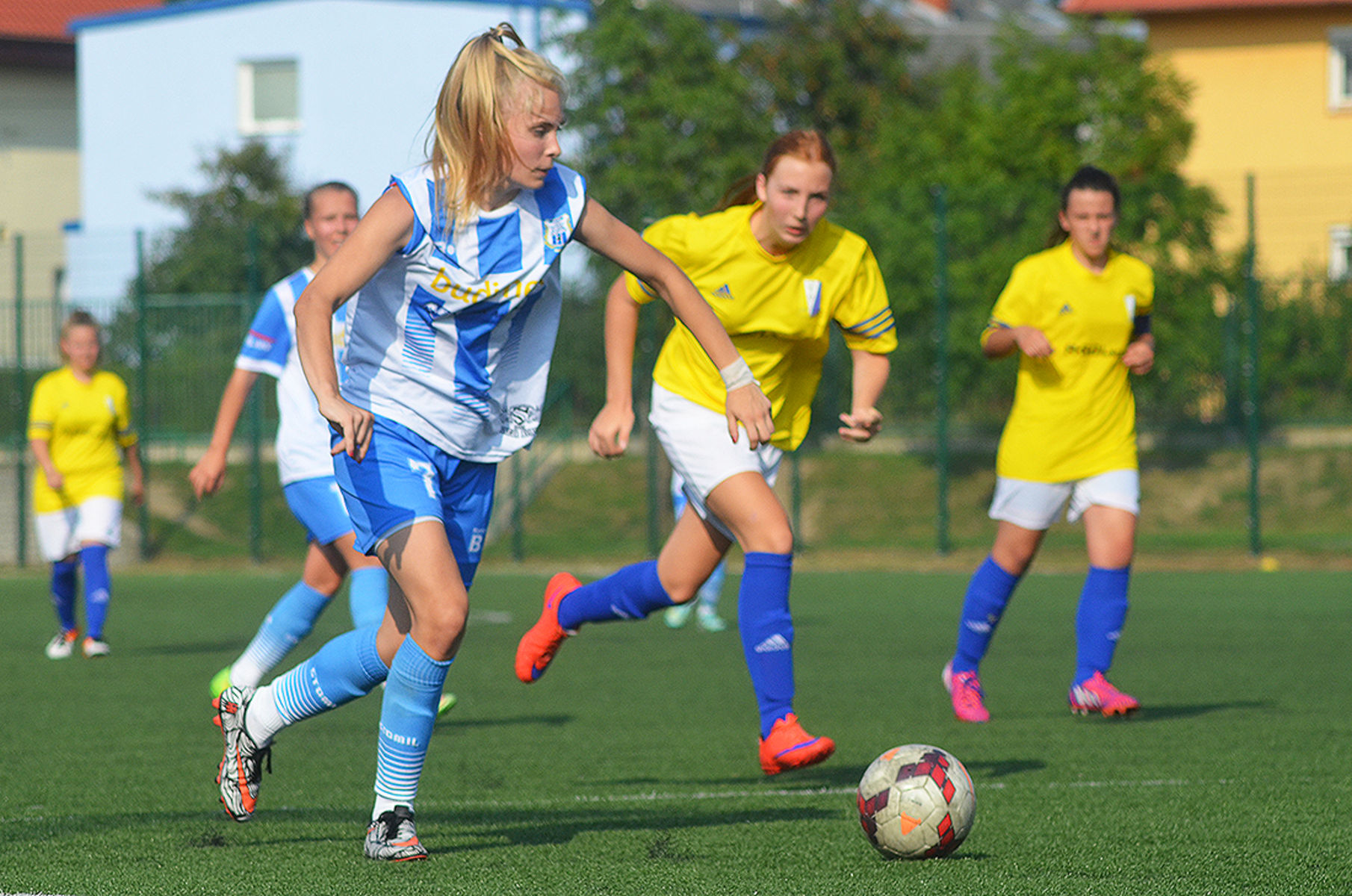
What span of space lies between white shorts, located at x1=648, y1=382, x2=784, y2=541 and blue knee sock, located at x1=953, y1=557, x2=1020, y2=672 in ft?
5.08

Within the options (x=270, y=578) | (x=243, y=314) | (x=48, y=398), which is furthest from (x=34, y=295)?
(x=48, y=398)

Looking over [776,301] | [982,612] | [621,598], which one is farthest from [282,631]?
[982,612]

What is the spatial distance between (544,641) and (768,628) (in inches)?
33.7

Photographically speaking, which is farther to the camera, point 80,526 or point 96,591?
point 80,526

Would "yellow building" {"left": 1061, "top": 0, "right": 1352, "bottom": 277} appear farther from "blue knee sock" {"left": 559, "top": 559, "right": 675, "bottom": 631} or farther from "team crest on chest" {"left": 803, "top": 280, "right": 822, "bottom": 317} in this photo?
"blue knee sock" {"left": 559, "top": 559, "right": 675, "bottom": 631}

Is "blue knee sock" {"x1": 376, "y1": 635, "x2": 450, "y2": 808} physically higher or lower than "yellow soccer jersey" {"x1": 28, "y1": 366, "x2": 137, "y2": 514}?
lower

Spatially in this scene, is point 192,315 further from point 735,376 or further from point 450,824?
point 735,376

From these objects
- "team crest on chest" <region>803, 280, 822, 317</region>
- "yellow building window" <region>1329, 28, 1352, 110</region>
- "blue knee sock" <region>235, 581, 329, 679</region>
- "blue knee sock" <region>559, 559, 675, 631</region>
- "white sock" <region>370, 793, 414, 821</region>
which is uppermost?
"yellow building window" <region>1329, 28, 1352, 110</region>

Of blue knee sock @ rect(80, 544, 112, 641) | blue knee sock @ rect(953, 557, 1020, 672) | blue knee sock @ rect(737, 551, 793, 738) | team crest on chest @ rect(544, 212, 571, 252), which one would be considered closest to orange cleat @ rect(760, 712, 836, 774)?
blue knee sock @ rect(737, 551, 793, 738)

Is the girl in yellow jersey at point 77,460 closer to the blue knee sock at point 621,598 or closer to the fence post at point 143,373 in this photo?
the blue knee sock at point 621,598

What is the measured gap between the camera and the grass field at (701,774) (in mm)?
4121

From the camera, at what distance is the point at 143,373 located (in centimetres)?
1792

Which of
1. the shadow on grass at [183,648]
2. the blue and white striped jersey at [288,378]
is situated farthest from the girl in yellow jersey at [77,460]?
the blue and white striped jersey at [288,378]

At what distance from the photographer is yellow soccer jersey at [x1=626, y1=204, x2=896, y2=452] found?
5.61 metres
